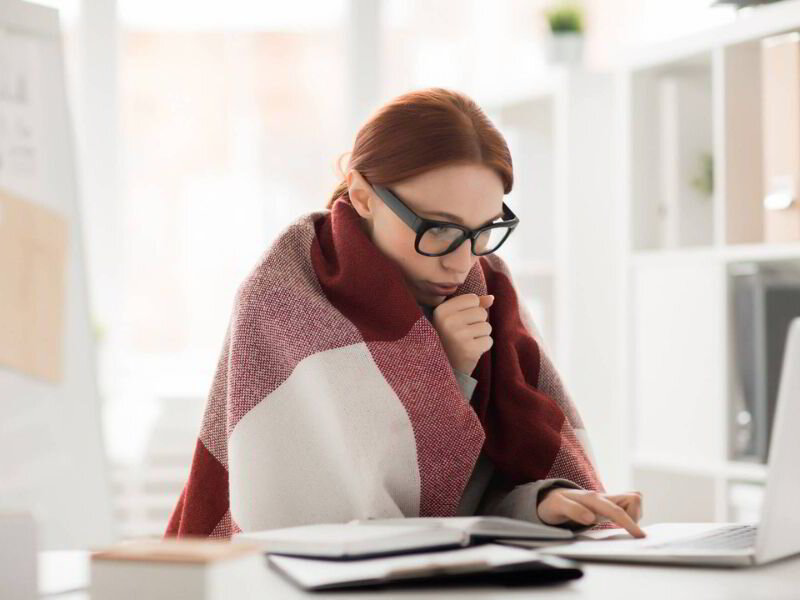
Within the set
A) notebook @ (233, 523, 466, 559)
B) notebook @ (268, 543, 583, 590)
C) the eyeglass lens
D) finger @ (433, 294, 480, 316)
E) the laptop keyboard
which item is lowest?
the laptop keyboard

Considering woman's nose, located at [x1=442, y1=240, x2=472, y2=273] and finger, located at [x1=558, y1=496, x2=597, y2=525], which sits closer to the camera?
finger, located at [x1=558, y1=496, x2=597, y2=525]

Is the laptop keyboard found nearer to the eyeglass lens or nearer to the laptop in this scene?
the laptop

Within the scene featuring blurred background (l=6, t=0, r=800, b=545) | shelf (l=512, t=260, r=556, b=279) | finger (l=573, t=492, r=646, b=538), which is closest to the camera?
finger (l=573, t=492, r=646, b=538)

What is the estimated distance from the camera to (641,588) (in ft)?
2.81

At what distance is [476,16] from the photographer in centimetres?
353

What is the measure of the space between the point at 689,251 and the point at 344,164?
2.98 ft

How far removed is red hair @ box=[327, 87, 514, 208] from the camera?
1326mm

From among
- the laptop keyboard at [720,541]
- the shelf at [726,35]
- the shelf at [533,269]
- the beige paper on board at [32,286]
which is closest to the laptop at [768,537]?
the laptop keyboard at [720,541]

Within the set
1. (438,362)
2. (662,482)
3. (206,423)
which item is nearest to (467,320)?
(438,362)

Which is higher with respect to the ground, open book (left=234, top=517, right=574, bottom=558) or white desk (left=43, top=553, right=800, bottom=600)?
open book (left=234, top=517, right=574, bottom=558)

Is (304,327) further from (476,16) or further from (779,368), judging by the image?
(476,16)

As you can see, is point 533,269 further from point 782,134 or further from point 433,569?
point 433,569

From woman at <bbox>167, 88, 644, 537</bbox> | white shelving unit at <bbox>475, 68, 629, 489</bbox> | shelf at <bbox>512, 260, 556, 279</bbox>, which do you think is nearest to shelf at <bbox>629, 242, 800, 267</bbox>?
white shelving unit at <bbox>475, 68, 629, 489</bbox>

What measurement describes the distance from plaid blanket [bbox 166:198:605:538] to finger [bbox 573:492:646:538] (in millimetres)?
168
